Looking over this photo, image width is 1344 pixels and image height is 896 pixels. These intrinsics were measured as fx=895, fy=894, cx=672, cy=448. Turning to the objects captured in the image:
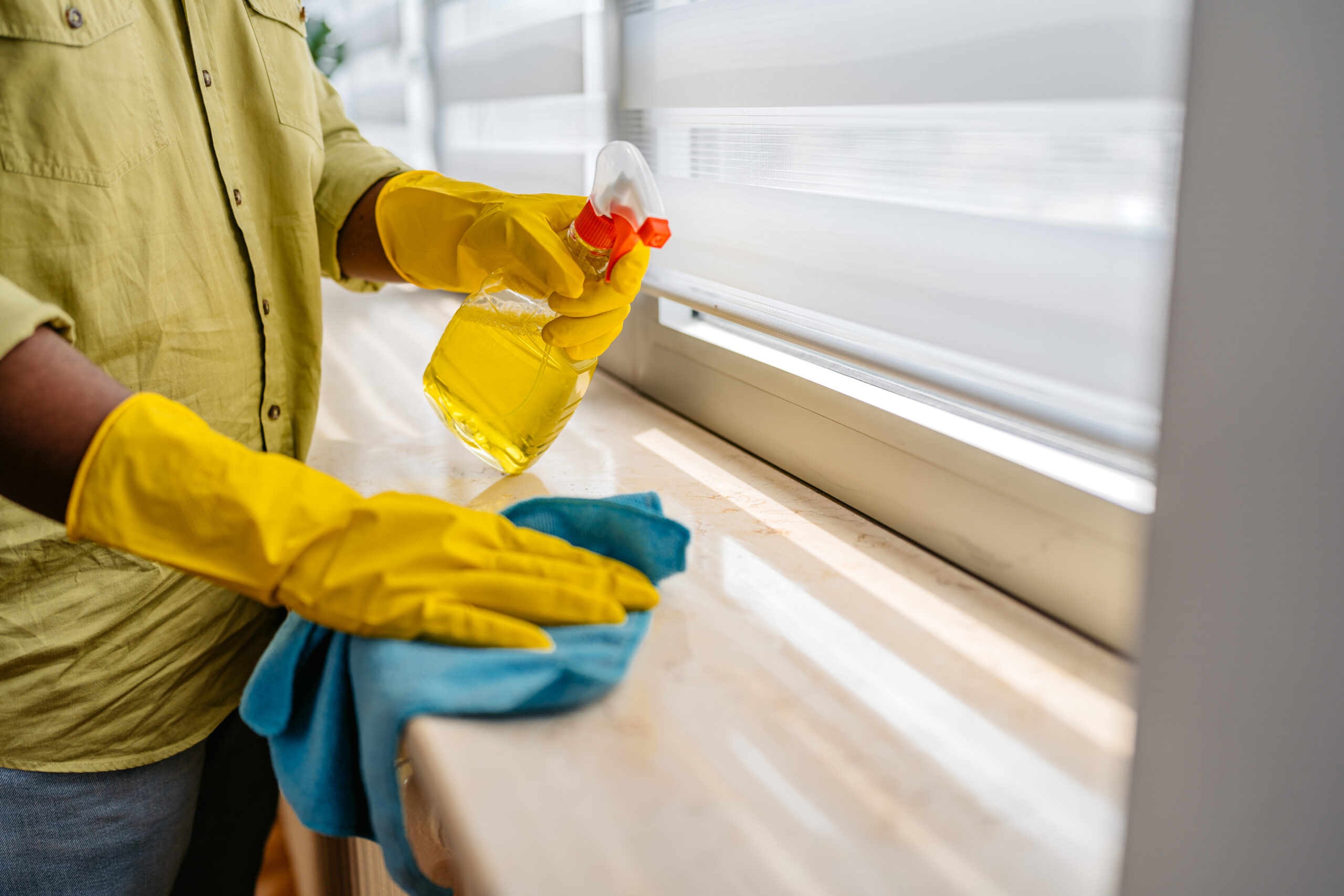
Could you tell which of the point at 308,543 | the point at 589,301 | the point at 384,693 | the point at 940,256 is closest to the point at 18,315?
the point at 308,543

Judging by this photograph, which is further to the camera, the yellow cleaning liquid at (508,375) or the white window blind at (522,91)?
the white window blind at (522,91)

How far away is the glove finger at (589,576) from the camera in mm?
688

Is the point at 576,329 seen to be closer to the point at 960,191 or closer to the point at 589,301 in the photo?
the point at 589,301

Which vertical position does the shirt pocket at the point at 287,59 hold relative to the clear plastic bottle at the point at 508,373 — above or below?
above

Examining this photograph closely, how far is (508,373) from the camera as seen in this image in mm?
1009

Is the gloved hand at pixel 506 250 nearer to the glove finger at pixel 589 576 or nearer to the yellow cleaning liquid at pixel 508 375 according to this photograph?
the yellow cleaning liquid at pixel 508 375

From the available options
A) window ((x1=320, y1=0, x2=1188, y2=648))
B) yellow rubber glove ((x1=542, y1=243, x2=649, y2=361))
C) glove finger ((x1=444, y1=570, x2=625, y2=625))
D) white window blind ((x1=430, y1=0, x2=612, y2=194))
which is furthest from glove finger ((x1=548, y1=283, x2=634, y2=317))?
white window blind ((x1=430, y1=0, x2=612, y2=194))

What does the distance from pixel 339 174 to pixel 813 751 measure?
1012 millimetres

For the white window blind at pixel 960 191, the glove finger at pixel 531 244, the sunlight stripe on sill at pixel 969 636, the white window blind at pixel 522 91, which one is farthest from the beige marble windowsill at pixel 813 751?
the white window blind at pixel 522 91

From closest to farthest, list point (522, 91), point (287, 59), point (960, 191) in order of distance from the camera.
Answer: point (960, 191) → point (287, 59) → point (522, 91)

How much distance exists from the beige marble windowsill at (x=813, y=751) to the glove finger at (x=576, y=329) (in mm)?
241

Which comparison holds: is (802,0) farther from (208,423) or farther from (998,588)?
(208,423)

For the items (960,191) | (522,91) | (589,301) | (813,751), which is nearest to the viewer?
(813,751)

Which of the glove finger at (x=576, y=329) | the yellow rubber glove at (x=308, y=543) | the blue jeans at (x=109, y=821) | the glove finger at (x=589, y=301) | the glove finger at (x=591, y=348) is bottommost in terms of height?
the blue jeans at (x=109, y=821)
